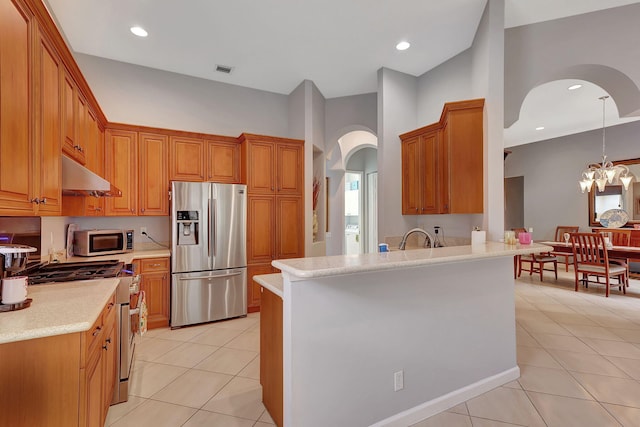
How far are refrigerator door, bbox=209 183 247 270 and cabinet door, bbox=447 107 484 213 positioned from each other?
97.8 inches

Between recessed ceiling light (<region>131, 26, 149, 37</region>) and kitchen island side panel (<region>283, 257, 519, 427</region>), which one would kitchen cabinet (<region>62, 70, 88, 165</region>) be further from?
kitchen island side panel (<region>283, 257, 519, 427</region>)

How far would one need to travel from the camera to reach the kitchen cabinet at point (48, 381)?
1.18 m

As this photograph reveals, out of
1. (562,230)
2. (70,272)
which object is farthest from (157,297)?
(562,230)

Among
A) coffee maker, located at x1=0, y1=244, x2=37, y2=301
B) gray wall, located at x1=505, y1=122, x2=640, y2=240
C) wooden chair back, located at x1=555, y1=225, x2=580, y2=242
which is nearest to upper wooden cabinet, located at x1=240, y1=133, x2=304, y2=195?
coffee maker, located at x1=0, y1=244, x2=37, y2=301

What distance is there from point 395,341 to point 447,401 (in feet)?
2.13

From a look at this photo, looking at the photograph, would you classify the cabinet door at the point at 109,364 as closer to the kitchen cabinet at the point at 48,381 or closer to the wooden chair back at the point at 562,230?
the kitchen cabinet at the point at 48,381

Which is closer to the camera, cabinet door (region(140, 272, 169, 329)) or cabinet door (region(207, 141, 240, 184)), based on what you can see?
cabinet door (region(140, 272, 169, 329))

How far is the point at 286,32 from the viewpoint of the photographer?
323 centimetres

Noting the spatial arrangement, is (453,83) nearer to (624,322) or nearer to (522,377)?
(522,377)

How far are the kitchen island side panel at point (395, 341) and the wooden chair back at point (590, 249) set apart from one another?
3777 mm

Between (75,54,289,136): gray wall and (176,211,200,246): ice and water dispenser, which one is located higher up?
(75,54,289,136): gray wall

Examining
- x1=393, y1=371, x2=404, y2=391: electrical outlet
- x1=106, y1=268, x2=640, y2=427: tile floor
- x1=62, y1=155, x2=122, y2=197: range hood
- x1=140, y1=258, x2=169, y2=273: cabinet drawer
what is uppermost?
x1=62, y1=155, x2=122, y2=197: range hood

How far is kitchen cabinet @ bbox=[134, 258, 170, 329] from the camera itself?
3482 mm

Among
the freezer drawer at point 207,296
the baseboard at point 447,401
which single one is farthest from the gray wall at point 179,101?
the baseboard at point 447,401
